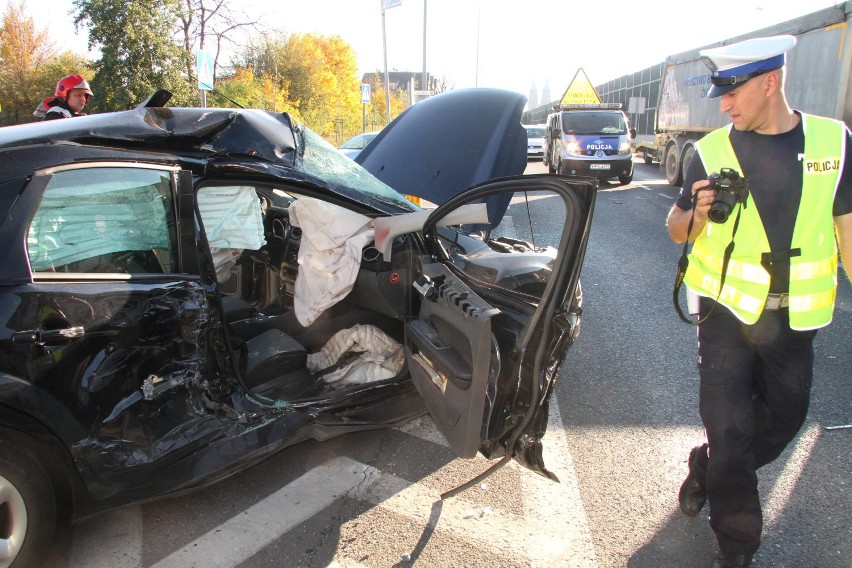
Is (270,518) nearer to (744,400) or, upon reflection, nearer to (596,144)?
(744,400)

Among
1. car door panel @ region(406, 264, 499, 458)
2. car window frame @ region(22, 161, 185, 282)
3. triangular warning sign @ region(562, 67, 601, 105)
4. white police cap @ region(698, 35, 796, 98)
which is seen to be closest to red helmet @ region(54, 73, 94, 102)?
car window frame @ region(22, 161, 185, 282)

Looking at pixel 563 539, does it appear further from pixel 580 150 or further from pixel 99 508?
pixel 580 150

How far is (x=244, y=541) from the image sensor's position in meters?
2.51

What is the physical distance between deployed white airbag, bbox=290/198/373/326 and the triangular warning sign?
2091 cm

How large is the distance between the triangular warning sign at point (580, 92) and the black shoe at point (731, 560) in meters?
21.8

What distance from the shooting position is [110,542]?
2.49m

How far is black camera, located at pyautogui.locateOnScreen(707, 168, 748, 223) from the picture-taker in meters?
2.09

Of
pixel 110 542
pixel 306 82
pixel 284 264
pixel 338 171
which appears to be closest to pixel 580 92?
pixel 306 82

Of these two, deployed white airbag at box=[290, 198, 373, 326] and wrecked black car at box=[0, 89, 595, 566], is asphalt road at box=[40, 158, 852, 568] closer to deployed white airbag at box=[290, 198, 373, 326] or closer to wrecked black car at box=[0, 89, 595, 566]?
wrecked black car at box=[0, 89, 595, 566]

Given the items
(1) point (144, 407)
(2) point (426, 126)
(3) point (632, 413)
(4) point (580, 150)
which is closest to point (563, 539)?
(3) point (632, 413)

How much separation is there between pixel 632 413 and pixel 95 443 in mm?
2723

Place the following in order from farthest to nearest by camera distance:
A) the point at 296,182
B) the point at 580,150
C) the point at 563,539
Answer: the point at 580,150 → the point at 296,182 → the point at 563,539

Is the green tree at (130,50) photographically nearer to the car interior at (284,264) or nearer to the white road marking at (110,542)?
the car interior at (284,264)

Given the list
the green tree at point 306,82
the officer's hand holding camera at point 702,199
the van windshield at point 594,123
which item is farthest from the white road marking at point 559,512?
the green tree at point 306,82
